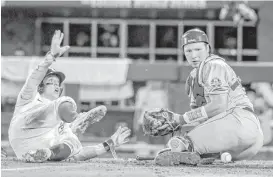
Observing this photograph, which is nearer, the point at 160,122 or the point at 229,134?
the point at 229,134

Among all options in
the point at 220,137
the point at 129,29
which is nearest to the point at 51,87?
the point at 220,137

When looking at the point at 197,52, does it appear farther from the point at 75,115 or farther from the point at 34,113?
the point at 34,113

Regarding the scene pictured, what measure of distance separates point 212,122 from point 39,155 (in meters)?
1.76

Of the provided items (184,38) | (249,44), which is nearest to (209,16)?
(249,44)

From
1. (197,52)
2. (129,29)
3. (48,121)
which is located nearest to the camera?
(197,52)

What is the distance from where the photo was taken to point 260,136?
6020 millimetres

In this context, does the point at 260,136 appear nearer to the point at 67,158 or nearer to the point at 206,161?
the point at 206,161

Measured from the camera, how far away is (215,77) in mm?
5832

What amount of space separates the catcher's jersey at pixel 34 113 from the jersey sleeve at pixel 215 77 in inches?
61.4

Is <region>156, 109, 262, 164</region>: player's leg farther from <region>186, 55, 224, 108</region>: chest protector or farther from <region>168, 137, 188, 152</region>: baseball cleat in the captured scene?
<region>186, 55, 224, 108</region>: chest protector

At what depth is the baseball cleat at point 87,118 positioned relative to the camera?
644 cm

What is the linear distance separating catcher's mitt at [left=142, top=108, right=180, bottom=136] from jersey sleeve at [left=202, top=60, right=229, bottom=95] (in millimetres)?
442

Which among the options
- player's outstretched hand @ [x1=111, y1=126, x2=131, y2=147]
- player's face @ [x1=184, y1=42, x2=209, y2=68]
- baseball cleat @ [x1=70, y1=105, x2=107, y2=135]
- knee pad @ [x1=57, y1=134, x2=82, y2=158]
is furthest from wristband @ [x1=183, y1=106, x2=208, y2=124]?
knee pad @ [x1=57, y1=134, x2=82, y2=158]

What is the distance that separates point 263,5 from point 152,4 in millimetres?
3341
